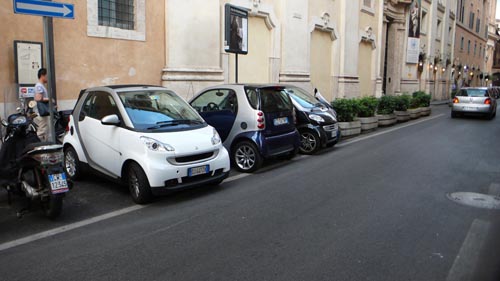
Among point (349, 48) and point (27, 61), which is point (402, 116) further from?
point (27, 61)

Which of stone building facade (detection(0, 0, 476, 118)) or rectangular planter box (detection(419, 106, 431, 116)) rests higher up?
stone building facade (detection(0, 0, 476, 118))

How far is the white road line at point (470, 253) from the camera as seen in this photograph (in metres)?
3.89

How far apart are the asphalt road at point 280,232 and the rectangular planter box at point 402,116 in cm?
995

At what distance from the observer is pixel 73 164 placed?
733 cm

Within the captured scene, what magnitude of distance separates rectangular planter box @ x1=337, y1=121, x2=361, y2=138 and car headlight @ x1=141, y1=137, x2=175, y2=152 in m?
7.97

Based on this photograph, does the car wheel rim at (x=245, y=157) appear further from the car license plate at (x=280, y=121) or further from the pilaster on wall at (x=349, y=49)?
the pilaster on wall at (x=349, y=49)

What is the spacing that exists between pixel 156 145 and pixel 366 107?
10.1 metres

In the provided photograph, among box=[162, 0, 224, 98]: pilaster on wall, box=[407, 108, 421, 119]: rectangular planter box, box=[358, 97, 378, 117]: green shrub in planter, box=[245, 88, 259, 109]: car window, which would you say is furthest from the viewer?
box=[407, 108, 421, 119]: rectangular planter box

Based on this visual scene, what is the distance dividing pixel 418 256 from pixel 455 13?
4539 centimetres

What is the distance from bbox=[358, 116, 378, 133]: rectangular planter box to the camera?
47.2 ft

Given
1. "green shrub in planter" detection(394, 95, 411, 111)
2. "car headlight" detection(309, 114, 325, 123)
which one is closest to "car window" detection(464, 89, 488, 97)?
"green shrub in planter" detection(394, 95, 411, 111)

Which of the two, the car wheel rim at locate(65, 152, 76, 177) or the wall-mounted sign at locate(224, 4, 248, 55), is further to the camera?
the wall-mounted sign at locate(224, 4, 248, 55)

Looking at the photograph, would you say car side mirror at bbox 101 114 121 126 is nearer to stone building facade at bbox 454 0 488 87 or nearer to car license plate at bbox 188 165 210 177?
car license plate at bbox 188 165 210 177

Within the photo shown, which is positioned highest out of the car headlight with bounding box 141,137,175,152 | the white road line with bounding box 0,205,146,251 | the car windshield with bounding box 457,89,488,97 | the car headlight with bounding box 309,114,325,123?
the car windshield with bounding box 457,89,488,97
